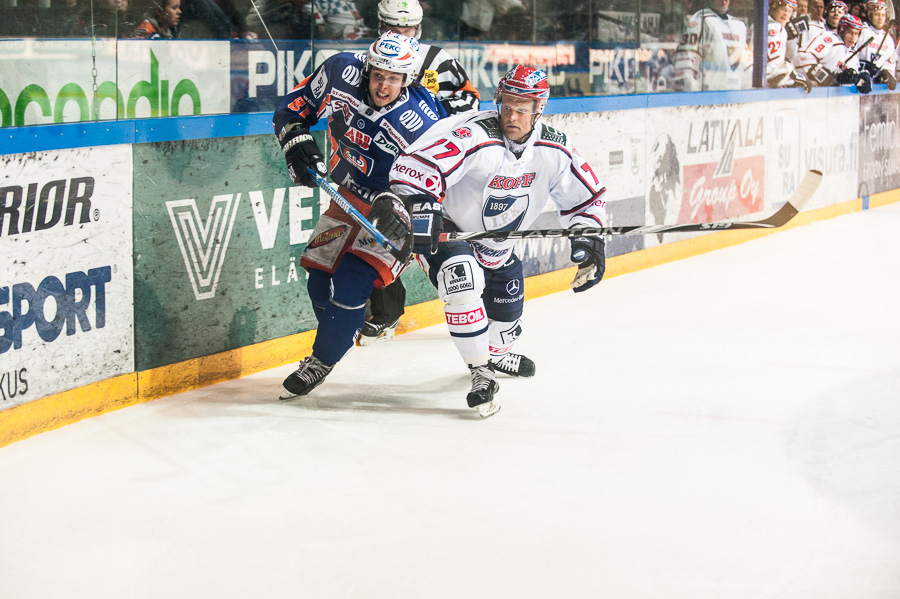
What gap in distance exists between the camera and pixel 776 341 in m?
4.47

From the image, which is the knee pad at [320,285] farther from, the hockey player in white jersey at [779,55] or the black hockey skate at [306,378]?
the hockey player in white jersey at [779,55]

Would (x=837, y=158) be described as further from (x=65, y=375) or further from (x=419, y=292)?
(x=65, y=375)

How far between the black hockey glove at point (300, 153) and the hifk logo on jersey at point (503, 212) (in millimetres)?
596

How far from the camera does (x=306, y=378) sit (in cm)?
360

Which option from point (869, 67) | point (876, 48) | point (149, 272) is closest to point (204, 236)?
point (149, 272)

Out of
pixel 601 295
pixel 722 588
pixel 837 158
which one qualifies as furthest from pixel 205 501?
pixel 837 158

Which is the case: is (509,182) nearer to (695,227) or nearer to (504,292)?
(504,292)

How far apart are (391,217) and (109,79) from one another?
1130 millimetres

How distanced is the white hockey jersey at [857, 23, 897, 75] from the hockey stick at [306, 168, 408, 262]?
6.89m

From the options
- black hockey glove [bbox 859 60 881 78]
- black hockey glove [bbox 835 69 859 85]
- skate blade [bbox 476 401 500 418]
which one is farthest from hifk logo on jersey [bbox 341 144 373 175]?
black hockey glove [bbox 859 60 881 78]

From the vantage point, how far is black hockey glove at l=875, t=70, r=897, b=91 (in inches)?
353

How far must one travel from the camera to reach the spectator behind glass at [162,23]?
361 centimetres

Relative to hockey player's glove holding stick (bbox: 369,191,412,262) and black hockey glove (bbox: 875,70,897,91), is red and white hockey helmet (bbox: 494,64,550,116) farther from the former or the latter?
black hockey glove (bbox: 875,70,897,91)

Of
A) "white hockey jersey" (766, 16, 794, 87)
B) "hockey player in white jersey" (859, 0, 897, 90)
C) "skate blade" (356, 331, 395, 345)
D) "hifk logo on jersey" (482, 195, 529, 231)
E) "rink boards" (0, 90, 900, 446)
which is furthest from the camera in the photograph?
"hockey player in white jersey" (859, 0, 897, 90)
